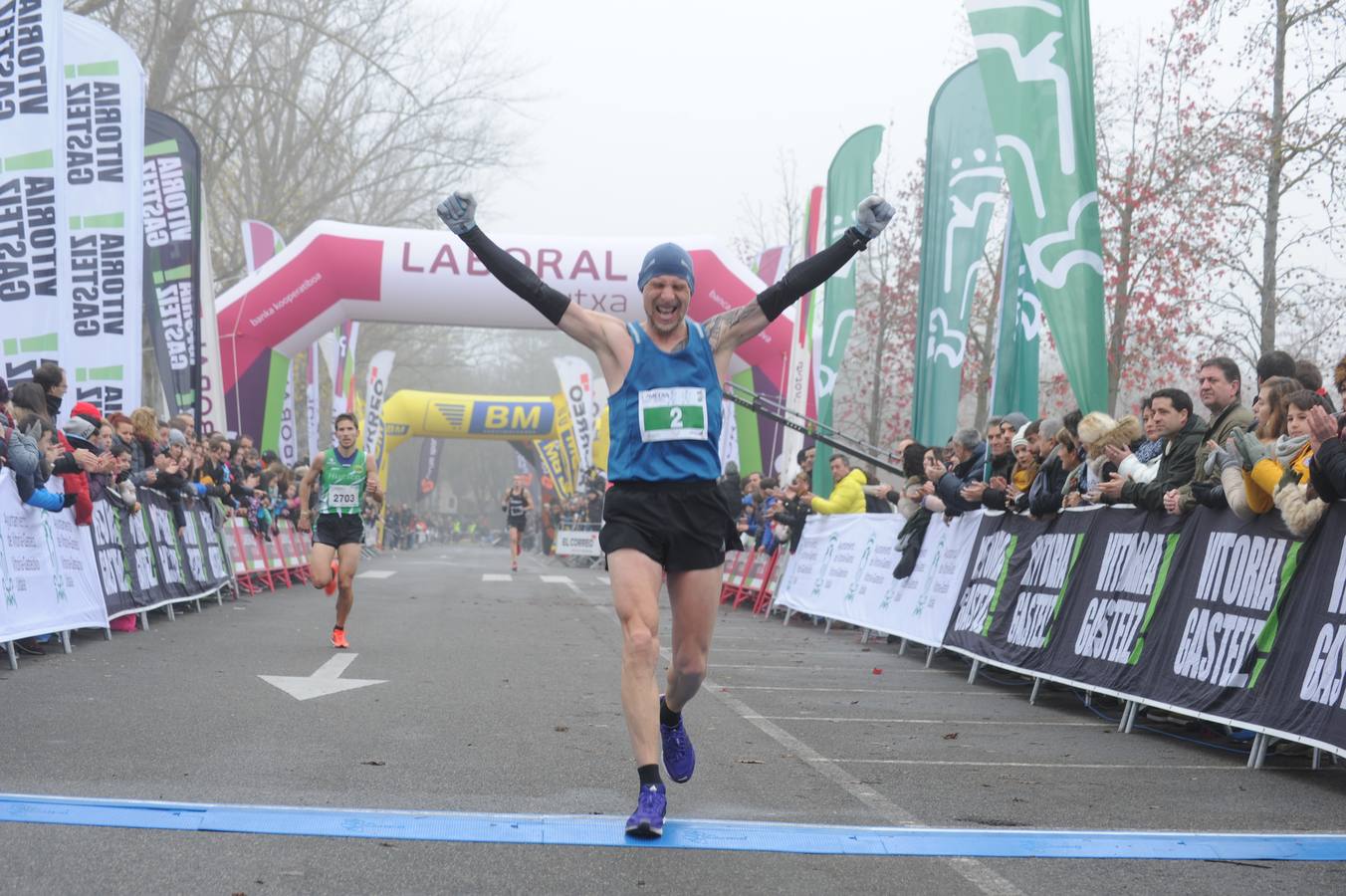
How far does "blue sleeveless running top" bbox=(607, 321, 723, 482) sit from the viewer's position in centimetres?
575

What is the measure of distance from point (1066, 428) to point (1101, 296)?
3.99 feet

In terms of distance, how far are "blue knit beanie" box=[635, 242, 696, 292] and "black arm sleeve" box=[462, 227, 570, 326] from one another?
1.11 feet

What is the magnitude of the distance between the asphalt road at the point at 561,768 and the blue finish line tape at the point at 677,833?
4.8 inches

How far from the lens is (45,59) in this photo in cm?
1402

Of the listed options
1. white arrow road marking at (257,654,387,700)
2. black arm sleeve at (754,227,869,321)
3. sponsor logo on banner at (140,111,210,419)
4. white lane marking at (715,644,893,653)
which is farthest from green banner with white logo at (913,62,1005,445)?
black arm sleeve at (754,227,869,321)

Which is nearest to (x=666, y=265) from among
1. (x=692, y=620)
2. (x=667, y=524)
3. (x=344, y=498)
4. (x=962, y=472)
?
(x=667, y=524)

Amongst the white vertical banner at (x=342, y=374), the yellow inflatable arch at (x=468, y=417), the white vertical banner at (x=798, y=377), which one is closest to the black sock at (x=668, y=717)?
the white vertical banner at (x=798, y=377)

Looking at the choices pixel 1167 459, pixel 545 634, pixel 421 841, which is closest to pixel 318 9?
pixel 545 634

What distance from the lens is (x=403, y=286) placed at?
24938 mm

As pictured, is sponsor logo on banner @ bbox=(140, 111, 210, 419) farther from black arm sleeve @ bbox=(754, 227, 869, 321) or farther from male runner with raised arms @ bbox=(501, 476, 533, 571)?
black arm sleeve @ bbox=(754, 227, 869, 321)

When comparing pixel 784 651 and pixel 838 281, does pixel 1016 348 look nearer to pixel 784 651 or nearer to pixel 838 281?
pixel 784 651

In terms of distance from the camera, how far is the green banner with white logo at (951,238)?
1706 centimetres

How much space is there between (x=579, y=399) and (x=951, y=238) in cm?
2906

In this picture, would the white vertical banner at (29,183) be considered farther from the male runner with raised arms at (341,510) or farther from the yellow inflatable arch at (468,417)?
the yellow inflatable arch at (468,417)
